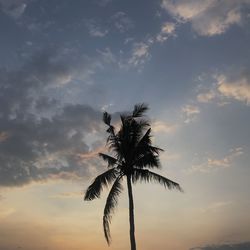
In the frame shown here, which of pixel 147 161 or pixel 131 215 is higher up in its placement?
pixel 147 161

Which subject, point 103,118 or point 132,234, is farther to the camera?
point 103,118

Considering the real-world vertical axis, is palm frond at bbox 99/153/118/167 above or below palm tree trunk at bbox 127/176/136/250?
above

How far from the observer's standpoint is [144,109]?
3731 cm

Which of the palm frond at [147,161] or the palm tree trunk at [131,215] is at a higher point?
the palm frond at [147,161]

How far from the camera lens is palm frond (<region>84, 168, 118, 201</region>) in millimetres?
35344

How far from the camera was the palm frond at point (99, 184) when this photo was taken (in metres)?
35.3

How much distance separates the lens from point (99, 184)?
35469mm

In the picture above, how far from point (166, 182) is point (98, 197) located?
5663 millimetres

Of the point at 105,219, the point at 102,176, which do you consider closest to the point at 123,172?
Result: the point at 102,176

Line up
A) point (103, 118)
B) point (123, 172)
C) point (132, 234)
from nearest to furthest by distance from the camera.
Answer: point (132, 234) < point (123, 172) < point (103, 118)

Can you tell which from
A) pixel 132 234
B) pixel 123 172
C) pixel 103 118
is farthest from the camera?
pixel 103 118

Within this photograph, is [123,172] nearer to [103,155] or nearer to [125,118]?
[103,155]

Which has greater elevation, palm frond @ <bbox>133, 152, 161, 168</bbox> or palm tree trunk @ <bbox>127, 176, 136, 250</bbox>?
palm frond @ <bbox>133, 152, 161, 168</bbox>

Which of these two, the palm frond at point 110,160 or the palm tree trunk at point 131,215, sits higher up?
→ the palm frond at point 110,160
